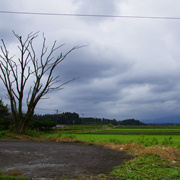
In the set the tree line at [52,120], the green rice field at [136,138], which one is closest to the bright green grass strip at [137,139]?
the green rice field at [136,138]

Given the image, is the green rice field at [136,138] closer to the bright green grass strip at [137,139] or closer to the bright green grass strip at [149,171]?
the bright green grass strip at [137,139]

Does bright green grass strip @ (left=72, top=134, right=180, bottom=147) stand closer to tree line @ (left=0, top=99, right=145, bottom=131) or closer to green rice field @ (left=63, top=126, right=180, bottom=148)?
green rice field @ (left=63, top=126, right=180, bottom=148)

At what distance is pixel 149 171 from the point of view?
4.11 m

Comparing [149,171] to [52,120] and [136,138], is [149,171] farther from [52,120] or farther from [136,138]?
[52,120]

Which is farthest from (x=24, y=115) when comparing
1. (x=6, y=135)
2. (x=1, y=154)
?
(x=1, y=154)

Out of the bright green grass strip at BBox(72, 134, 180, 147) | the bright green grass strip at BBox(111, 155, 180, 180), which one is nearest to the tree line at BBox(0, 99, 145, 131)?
the bright green grass strip at BBox(72, 134, 180, 147)

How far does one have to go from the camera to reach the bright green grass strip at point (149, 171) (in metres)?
3.72

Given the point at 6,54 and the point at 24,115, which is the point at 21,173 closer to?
the point at 24,115

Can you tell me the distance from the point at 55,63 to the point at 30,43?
6.46 feet

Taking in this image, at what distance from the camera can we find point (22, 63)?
12.5 metres

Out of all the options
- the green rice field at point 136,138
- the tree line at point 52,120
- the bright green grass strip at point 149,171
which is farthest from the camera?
the tree line at point 52,120

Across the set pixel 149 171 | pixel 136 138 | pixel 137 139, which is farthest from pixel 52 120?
pixel 149 171

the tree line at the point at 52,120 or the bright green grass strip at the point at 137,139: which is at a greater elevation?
the tree line at the point at 52,120

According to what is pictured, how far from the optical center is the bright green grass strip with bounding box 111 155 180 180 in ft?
12.2
